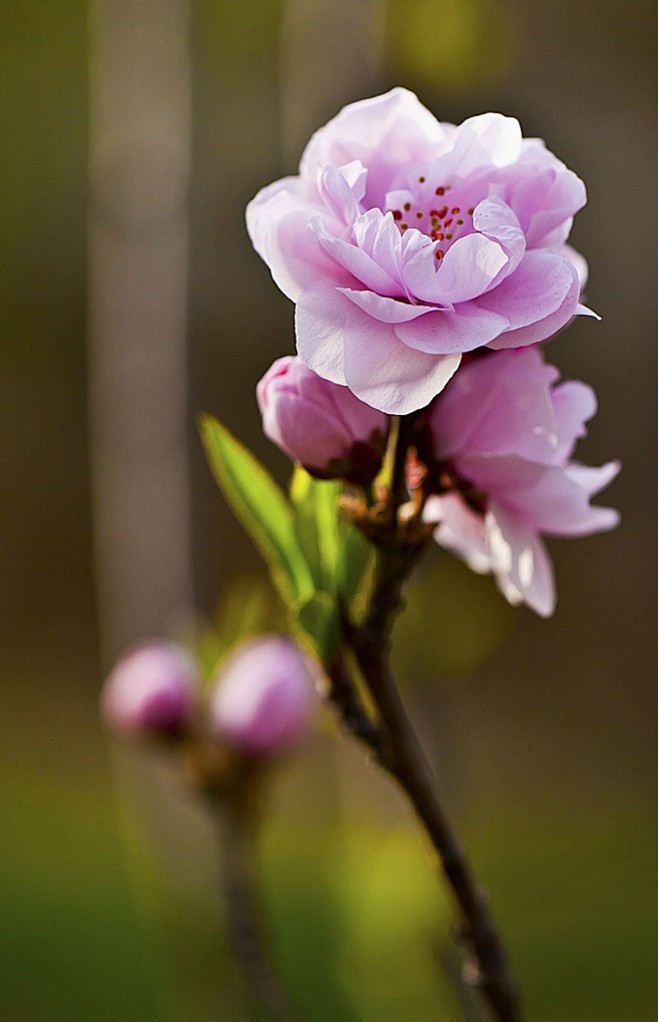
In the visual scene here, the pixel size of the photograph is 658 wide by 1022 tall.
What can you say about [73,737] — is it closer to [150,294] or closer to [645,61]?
[150,294]

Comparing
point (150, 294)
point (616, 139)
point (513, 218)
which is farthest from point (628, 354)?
point (513, 218)

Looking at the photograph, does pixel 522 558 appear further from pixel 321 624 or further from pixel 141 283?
pixel 141 283

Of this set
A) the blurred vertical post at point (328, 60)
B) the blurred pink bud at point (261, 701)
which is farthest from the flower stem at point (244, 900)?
the blurred vertical post at point (328, 60)

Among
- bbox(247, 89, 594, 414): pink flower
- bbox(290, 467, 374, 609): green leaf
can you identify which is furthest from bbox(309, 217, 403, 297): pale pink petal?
bbox(290, 467, 374, 609): green leaf

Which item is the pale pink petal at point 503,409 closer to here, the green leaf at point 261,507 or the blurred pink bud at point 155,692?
the green leaf at point 261,507

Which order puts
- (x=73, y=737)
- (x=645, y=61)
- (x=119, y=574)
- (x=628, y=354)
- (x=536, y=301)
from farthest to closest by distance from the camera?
(x=73, y=737) < (x=628, y=354) < (x=645, y=61) < (x=119, y=574) < (x=536, y=301)

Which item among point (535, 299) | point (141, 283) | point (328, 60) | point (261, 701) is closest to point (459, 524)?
point (535, 299)
